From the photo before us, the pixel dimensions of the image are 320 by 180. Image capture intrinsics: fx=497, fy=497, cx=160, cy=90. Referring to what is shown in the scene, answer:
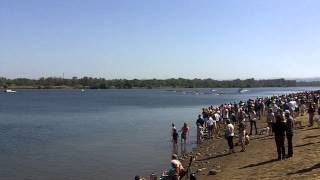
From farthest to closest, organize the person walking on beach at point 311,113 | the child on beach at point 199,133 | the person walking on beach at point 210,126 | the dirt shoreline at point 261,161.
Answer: the person walking on beach at point 210,126 < the child on beach at point 199,133 < the person walking on beach at point 311,113 < the dirt shoreline at point 261,161

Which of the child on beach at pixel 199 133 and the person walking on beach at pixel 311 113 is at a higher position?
the person walking on beach at pixel 311 113

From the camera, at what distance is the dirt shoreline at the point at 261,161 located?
1805 centimetres

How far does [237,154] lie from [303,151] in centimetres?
409

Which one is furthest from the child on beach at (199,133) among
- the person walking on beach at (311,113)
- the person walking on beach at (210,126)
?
the person walking on beach at (311,113)

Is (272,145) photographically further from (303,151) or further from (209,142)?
(209,142)

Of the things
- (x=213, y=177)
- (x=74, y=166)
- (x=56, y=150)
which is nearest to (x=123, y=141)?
(x=56, y=150)

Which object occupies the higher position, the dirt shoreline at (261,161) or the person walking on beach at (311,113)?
the person walking on beach at (311,113)

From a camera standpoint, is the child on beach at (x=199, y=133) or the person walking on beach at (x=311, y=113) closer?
the person walking on beach at (x=311, y=113)

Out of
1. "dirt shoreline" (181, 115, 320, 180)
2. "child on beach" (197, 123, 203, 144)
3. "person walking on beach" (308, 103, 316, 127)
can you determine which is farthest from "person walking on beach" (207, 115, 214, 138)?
"person walking on beach" (308, 103, 316, 127)

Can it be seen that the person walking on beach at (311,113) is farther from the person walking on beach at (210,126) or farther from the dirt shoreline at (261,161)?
the person walking on beach at (210,126)

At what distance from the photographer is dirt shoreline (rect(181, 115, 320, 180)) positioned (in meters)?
18.0

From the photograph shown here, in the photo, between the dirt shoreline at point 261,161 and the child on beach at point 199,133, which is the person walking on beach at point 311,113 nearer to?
the dirt shoreline at point 261,161

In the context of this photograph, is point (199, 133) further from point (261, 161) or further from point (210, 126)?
point (261, 161)

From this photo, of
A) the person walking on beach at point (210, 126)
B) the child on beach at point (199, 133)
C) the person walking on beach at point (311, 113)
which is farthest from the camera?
the person walking on beach at point (210, 126)
